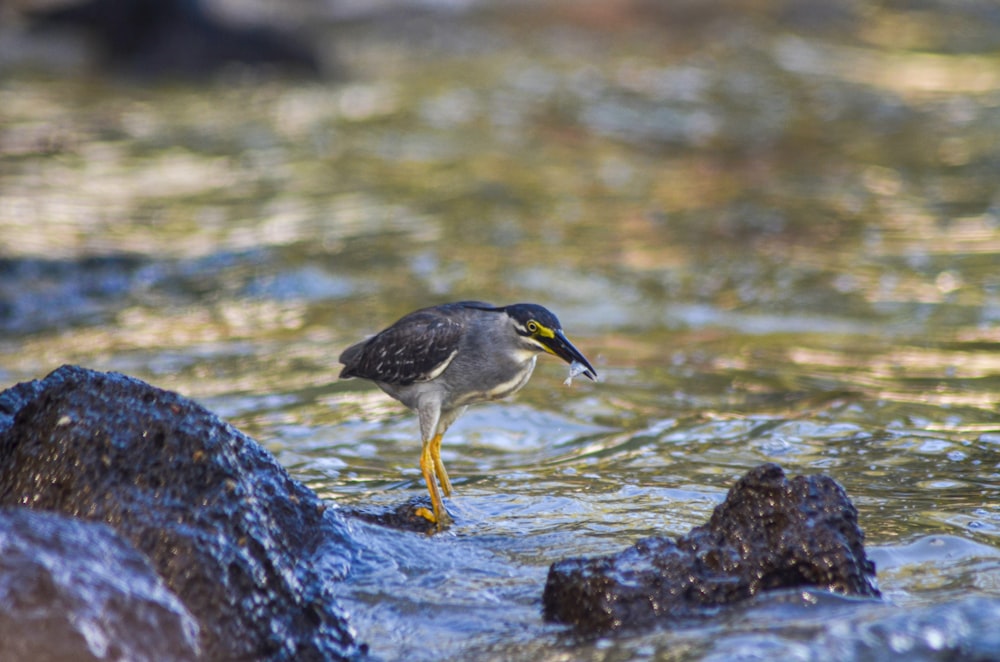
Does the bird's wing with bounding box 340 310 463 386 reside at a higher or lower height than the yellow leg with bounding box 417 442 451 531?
higher

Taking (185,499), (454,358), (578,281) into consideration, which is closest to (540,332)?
(454,358)

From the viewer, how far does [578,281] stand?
11.4m

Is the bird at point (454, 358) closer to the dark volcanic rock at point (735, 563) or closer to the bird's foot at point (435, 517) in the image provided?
the bird's foot at point (435, 517)

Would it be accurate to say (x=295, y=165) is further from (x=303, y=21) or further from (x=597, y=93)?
(x=303, y=21)

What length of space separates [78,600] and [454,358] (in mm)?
2493

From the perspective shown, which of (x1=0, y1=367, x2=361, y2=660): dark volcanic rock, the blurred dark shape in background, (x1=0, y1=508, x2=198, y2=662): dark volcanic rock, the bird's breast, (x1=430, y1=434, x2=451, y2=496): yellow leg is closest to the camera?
(x1=0, y1=508, x2=198, y2=662): dark volcanic rock

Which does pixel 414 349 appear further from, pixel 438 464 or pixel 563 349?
pixel 563 349

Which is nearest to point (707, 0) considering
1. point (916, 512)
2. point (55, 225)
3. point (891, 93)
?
point (891, 93)

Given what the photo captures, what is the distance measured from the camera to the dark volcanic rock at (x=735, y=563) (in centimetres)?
454

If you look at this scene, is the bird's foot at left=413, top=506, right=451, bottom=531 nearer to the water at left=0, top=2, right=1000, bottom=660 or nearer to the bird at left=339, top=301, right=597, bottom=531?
the bird at left=339, top=301, right=597, bottom=531

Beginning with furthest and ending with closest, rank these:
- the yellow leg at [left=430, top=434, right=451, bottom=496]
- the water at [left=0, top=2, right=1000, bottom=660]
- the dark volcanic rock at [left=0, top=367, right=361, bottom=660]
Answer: the yellow leg at [left=430, top=434, right=451, bottom=496] → the water at [left=0, top=2, right=1000, bottom=660] → the dark volcanic rock at [left=0, top=367, right=361, bottom=660]

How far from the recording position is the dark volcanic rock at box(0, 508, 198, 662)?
372cm

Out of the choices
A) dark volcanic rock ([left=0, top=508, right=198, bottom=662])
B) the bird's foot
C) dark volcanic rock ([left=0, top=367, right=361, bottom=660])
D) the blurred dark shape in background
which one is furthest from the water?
dark volcanic rock ([left=0, top=508, right=198, bottom=662])

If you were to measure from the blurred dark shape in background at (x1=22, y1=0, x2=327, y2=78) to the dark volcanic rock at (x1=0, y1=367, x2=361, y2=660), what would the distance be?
17.2 metres
